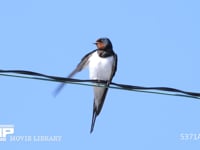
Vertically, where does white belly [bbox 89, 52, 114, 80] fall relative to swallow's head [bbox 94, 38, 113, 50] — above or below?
below

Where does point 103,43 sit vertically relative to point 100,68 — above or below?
above

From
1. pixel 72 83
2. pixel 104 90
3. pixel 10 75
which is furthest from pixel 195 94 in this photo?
pixel 104 90

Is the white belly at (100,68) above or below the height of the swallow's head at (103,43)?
below

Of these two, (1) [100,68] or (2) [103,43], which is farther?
(2) [103,43]

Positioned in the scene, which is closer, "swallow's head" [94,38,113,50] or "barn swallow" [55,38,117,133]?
"barn swallow" [55,38,117,133]

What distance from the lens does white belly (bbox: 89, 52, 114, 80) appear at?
6828mm

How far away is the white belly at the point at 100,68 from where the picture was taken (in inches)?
269

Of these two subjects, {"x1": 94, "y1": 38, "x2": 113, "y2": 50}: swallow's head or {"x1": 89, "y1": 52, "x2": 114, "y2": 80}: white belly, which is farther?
{"x1": 94, "y1": 38, "x2": 113, "y2": 50}: swallow's head

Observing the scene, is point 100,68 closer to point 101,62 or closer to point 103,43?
point 101,62

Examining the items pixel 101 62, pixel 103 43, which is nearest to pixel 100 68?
pixel 101 62

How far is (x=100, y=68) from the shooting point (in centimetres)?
685

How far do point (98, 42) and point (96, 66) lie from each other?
0.33 metres

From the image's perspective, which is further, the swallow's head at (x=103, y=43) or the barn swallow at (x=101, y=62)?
the swallow's head at (x=103, y=43)

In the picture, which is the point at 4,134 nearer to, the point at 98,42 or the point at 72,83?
the point at 98,42
